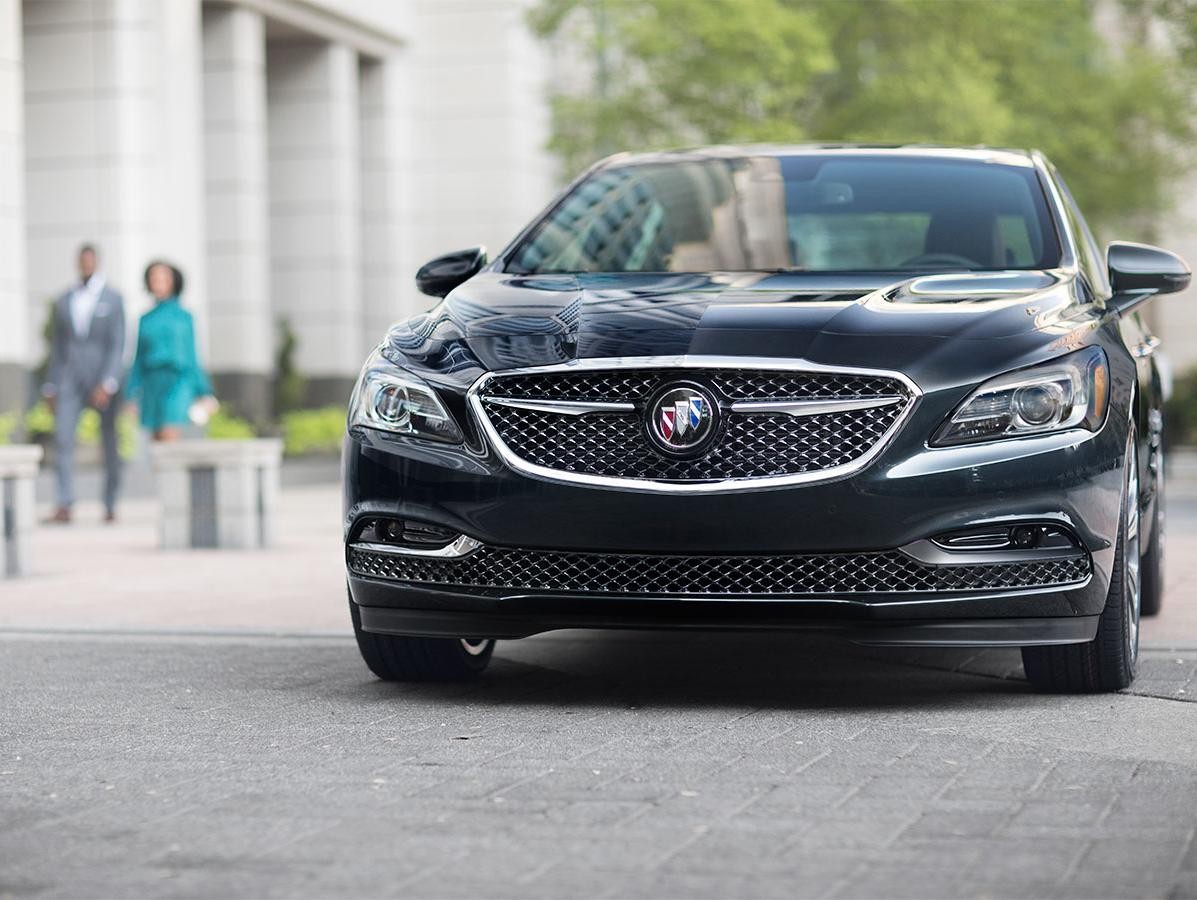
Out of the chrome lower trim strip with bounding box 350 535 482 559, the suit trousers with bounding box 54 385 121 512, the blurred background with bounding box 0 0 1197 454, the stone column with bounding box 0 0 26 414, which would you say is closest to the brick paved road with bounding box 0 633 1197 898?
the chrome lower trim strip with bounding box 350 535 482 559

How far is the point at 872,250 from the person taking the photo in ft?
23.8

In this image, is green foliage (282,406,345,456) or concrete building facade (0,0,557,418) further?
green foliage (282,406,345,456)

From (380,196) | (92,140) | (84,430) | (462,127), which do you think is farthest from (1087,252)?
(462,127)

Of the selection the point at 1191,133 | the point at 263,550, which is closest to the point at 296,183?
the point at 1191,133

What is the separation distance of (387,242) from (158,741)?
24.1 metres

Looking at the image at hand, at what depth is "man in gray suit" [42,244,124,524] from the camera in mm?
15570

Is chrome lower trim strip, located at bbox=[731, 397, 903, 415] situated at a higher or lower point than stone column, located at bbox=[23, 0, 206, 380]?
lower

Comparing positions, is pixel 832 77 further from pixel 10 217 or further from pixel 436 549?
pixel 436 549

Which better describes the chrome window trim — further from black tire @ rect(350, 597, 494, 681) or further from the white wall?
the white wall

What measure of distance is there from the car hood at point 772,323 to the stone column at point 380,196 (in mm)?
A: 23112

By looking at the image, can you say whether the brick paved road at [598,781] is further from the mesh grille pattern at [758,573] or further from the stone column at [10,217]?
the stone column at [10,217]

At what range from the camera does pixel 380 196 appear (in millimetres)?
29562

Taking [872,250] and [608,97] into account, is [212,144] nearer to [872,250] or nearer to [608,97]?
[608,97]

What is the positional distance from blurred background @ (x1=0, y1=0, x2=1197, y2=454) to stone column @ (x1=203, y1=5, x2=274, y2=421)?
0.10ft
